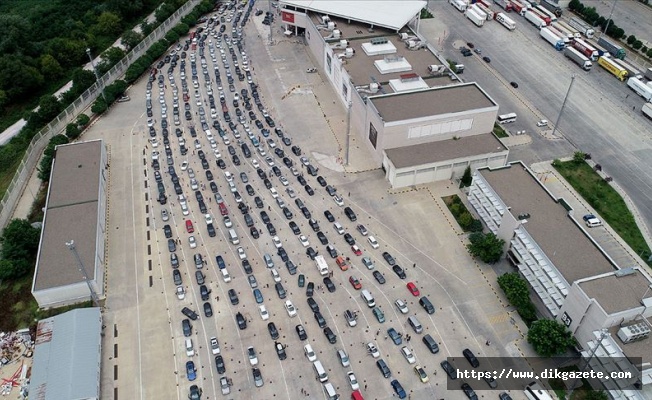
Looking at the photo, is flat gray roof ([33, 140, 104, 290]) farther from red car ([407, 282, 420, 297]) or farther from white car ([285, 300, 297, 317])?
red car ([407, 282, 420, 297])

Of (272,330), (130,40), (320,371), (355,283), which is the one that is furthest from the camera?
(130,40)

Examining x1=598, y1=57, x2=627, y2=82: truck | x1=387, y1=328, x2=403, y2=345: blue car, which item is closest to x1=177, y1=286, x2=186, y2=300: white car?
x1=387, y1=328, x2=403, y2=345: blue car

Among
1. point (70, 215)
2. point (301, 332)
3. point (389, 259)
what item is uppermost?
point (70, 215)

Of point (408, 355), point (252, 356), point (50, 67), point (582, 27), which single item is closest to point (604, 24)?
point (582, 27)

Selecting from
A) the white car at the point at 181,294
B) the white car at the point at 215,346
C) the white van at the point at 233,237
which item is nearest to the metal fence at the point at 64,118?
the white car at the point at 181,294

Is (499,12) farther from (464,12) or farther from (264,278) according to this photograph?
(264,278)

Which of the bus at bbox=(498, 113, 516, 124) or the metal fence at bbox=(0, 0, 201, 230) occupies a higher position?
the bus at bbox=(498, 113, 516, 124)

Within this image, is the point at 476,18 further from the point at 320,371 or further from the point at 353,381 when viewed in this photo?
the point at 320,371

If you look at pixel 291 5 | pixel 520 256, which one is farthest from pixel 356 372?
pixel 291 5
